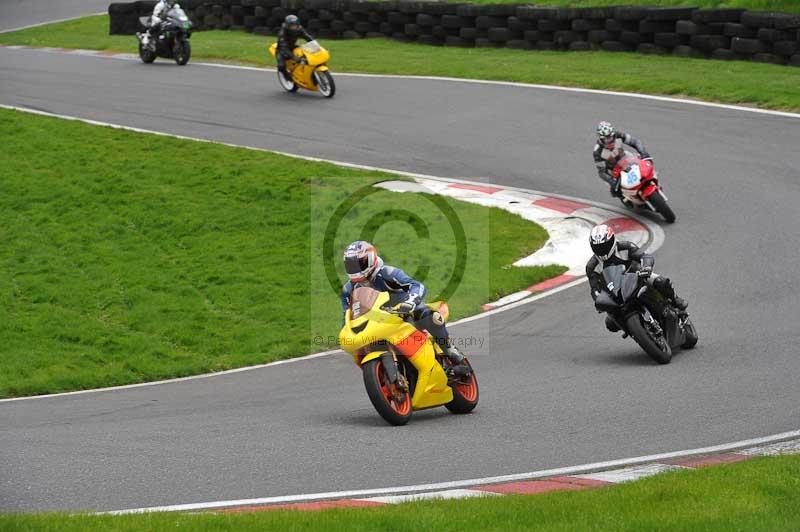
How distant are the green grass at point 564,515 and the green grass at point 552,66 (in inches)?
621

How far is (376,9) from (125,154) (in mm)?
11530

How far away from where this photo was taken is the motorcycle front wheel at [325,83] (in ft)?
81.8

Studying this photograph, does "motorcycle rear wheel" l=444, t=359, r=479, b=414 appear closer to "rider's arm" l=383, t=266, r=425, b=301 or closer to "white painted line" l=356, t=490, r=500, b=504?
"rider's arm" l=383, t=266, r=425, b=301

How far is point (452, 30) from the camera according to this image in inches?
1158

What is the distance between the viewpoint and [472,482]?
8.06m

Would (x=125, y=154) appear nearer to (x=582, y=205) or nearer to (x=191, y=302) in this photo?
(x=191, y=302)

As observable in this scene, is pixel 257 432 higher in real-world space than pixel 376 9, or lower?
lower

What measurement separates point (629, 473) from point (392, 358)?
2.32 meters

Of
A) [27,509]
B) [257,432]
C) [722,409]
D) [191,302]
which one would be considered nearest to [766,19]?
[191,302]

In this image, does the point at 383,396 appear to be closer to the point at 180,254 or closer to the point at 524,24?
the point at 180,254

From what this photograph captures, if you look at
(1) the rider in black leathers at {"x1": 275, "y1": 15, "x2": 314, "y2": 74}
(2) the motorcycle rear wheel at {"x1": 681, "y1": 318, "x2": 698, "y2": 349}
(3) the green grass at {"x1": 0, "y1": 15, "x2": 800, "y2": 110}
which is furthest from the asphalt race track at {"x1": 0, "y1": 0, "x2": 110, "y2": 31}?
(2) the motorcycle rear wheel at {"x1": 681, "y1": 318, "x2": 698, "y2": 349}

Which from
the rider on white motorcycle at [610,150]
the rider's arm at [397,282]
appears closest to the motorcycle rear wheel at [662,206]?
the rider on white motorcycle at [610,150]

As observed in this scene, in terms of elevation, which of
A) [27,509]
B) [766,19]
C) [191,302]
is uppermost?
[766,19]

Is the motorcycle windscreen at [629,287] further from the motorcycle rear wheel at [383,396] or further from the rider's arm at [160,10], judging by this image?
the rider's arm at [160,10]
